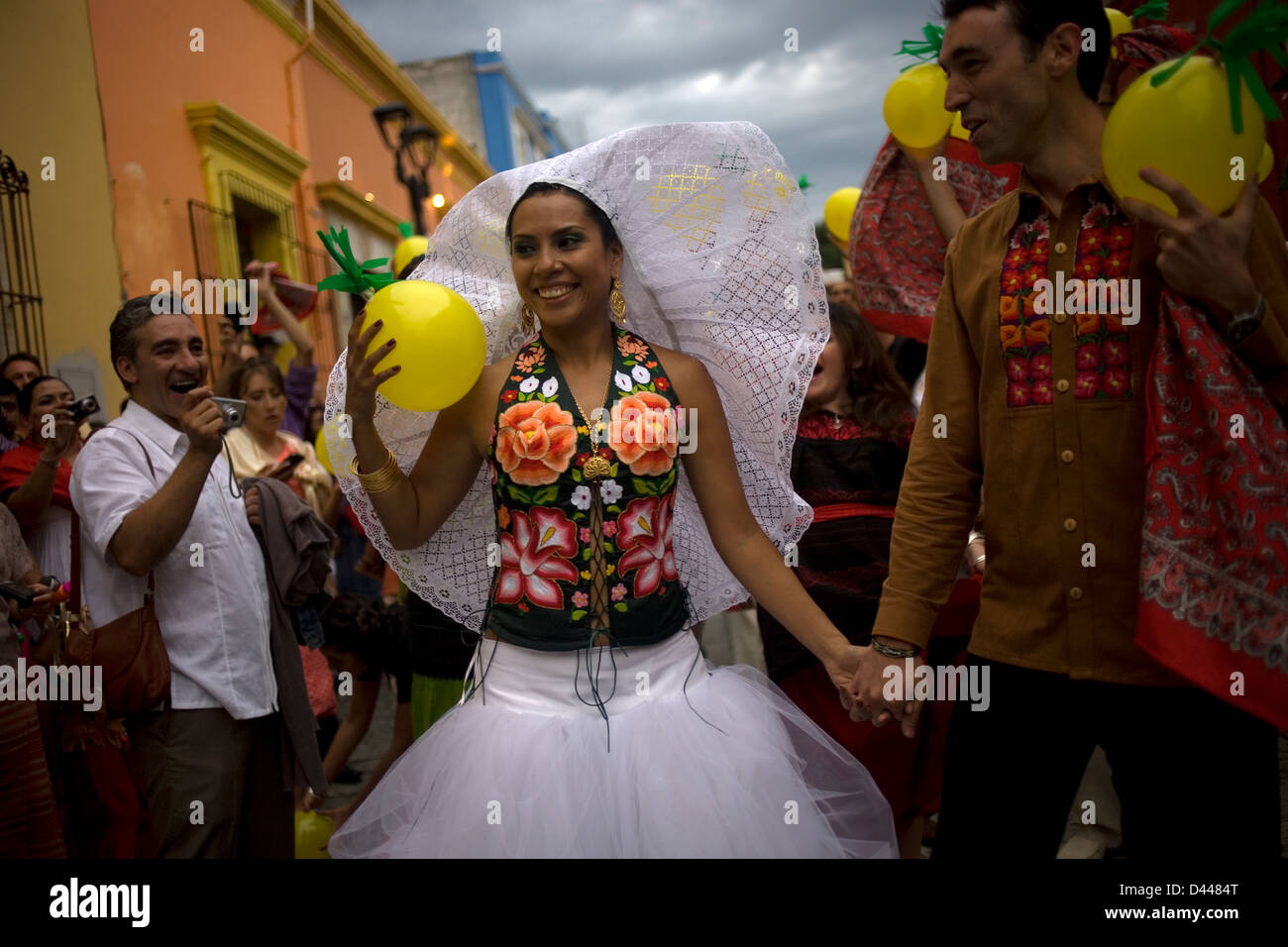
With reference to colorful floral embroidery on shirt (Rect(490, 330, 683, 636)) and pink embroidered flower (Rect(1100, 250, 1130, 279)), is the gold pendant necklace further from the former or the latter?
Result: pink embroidered flower (Rect(1100, 250, 1130, 279))

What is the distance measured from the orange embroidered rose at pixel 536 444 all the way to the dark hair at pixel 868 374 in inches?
61.2

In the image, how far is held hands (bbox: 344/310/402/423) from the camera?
2.23 meters

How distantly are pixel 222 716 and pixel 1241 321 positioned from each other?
259cm

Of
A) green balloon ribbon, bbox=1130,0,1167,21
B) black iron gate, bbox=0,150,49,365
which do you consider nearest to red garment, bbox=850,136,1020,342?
green balloon ribbon, bbox=1130,0,1167,21

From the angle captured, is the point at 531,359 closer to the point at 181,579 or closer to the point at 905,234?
the point at 181,579

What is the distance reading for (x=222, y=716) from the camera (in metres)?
2.90

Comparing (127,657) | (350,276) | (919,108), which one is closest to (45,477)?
(127,657)

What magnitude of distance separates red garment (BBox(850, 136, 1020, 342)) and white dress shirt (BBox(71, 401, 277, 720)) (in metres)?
2.06

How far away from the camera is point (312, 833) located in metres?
4.18

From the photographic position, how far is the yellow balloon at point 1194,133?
171 centimetres

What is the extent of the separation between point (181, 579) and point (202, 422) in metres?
0.51
